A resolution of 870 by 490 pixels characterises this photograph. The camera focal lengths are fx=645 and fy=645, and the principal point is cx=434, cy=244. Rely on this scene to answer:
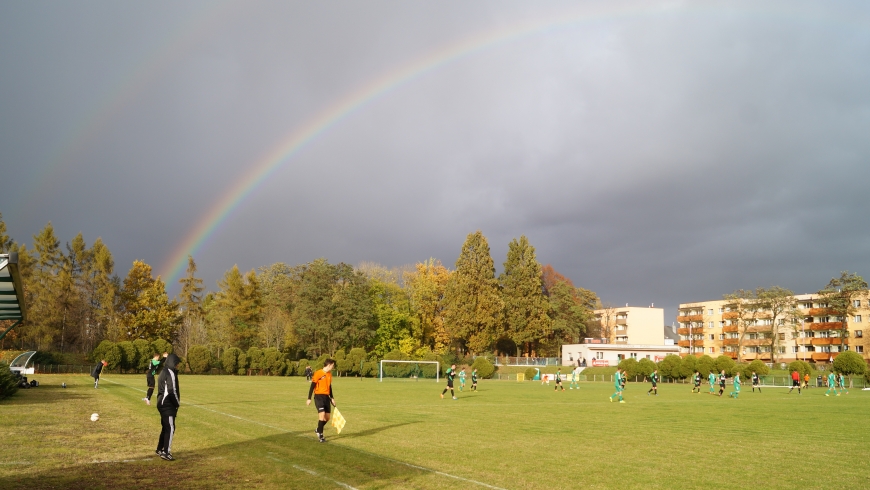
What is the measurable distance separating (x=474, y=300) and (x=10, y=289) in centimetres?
7517

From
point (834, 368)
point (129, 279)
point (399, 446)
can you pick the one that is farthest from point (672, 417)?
point (129, 279)

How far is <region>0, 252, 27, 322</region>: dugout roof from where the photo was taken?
677 inches

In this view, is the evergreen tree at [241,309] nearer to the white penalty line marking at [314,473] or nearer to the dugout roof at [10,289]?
the dugout roof at [10,289]

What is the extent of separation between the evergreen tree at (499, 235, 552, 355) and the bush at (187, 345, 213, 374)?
42613 millimetres

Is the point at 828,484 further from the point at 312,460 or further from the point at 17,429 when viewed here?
the point at 17,429

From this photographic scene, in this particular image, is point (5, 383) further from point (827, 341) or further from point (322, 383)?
point (827, 341)

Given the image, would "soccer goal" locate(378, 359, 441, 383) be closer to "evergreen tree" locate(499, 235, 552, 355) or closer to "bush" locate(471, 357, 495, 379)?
"bush" locate(471, 357, 495, 379)

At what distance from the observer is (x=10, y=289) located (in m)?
22.4

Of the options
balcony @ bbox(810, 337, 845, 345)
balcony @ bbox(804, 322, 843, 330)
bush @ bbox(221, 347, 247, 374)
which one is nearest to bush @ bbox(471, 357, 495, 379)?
bush @ bbox(221, 347, 247, 374)

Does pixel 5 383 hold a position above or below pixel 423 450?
above

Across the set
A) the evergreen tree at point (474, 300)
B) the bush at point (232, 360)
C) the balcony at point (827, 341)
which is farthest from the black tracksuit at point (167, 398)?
the balcony at point (827, 341)

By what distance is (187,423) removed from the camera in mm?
20828

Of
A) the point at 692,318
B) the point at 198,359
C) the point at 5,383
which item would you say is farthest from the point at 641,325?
the point at 5,383

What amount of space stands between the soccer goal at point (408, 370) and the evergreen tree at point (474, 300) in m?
10.8
